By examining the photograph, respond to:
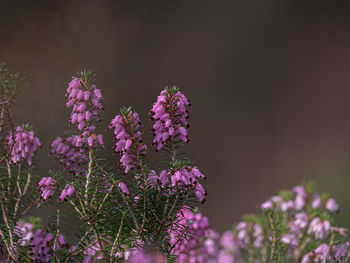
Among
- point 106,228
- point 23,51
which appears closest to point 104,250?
point 106,228

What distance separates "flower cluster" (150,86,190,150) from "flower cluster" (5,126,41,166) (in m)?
0.41

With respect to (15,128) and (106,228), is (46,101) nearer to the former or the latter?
(15,128)

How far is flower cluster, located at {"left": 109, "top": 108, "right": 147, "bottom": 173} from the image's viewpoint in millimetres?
1096

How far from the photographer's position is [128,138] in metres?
1.10

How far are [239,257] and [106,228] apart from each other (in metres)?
1.40

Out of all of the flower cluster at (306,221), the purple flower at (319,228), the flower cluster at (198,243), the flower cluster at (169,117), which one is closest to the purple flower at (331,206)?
the flower cluster at (306,221)

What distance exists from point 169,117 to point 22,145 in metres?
0.48

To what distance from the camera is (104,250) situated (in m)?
1.10

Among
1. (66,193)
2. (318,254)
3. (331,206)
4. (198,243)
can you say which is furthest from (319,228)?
(66,193)

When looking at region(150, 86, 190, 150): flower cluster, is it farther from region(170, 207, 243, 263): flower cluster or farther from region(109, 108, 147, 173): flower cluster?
region(170, 207, 243, 263): flower cluster

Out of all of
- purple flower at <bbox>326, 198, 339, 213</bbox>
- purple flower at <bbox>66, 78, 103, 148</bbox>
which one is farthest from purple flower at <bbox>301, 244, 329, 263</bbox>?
purple flower at <bbox>66, 78, 103, 148</bbox>

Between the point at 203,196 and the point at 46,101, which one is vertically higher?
the point at 46,101

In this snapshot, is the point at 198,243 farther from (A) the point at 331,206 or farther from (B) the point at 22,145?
(B) the point at 22,145

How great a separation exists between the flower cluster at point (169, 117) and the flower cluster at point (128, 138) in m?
0.05
